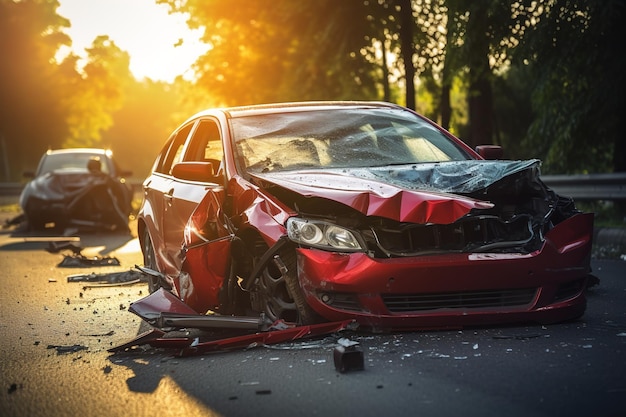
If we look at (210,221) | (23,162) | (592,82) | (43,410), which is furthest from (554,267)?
(23,162)

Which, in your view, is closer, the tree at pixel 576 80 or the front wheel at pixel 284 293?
the front wheel at pixel 284 293

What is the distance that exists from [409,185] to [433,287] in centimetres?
68

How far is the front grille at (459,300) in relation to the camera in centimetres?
630

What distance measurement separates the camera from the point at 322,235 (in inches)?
250

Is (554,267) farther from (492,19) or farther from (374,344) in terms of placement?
(492,19)

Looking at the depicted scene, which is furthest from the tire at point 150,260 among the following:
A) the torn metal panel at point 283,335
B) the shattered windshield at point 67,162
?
the shattered windshield at point 67,162

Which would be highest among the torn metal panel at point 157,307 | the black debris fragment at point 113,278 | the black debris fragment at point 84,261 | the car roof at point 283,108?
the car roof at point 283,108

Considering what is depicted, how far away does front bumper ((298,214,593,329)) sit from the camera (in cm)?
622

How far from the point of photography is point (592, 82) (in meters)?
Answer: 18.5

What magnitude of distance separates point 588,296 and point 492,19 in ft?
30.2

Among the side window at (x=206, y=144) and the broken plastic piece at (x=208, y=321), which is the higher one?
the side window at (x=206, y=144)

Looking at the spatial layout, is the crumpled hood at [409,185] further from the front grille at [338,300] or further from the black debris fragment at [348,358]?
the black debris fragment at [348,358]

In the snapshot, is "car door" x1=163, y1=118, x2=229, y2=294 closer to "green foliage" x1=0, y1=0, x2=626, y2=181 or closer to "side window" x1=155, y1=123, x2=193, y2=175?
"side window" x1=155, y1=123, x2=193, y2=175

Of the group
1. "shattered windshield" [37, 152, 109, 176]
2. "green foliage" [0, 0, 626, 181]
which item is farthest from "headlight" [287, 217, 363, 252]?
"shattered windshield" [37, 152, 109, 176]
